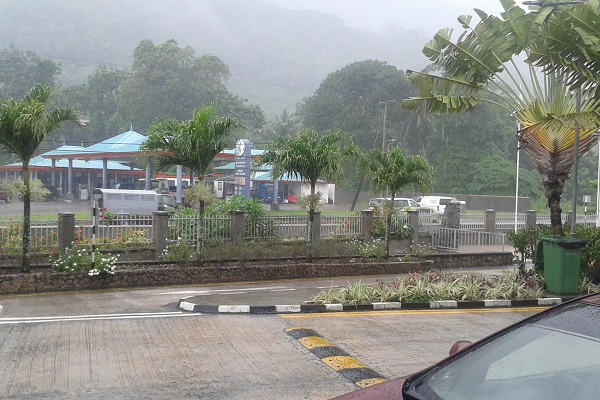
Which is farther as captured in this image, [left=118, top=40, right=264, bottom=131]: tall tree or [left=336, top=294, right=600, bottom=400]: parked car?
[left=118, top=40, right=264, bottom=131]: tall tree

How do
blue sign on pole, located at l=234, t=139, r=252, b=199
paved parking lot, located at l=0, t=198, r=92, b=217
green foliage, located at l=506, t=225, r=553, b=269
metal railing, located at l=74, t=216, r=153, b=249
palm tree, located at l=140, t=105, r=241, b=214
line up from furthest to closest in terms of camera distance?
paved parking lot, located at l=0, t=198, r=92, b=217 < blue sign on pole, located at l=234, t=139, r=252, b=199 < palm tree, located at l=140, t=105, r=241, b=214 < metal railing, located at l=74, t=216, r=153, b=249 < green foliage, located at l=506, t=225, r=553, b=269

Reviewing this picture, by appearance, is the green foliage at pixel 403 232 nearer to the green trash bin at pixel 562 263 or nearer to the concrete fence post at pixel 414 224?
the concrete fence post at pixel 414 224

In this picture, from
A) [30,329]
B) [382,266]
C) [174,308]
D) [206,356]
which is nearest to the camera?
[206,356]

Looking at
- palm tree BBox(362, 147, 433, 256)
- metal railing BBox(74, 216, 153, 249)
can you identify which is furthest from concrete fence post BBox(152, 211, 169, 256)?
palm tree BBox(362, 147, 433, 256)

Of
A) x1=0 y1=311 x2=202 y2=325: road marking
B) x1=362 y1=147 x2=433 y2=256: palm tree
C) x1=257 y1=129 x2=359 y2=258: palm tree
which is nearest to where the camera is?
x1=0 y1=311 x2=202 y2=325: road marking

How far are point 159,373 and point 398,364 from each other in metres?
2.91

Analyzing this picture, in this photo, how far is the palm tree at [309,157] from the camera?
741 inches

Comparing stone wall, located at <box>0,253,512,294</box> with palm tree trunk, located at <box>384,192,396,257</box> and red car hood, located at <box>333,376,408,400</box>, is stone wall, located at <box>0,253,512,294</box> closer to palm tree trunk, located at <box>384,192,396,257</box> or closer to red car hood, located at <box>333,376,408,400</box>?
palm tree trunk, located at <box>384,192,396,257</box>

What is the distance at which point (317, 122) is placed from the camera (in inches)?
2625

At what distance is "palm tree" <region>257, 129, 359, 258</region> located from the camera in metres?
18.8

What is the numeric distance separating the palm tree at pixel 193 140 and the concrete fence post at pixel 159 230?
1.18m

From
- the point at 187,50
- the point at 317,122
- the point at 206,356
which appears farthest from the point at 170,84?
the point at 206,356

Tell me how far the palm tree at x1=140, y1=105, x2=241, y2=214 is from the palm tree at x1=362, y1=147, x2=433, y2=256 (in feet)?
16.6

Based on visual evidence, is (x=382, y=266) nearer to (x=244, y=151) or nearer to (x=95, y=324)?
(x=95, y=324)
